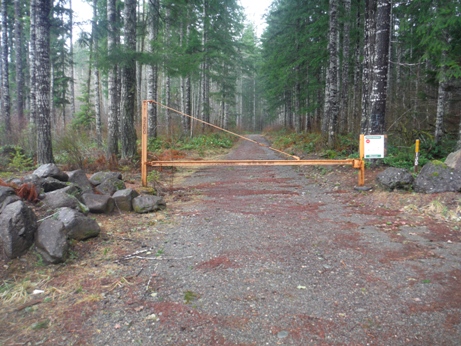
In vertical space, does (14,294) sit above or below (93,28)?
below

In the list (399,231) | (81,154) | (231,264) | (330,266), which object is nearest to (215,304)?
(231,264)

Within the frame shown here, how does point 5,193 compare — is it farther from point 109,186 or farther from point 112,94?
point 112,94

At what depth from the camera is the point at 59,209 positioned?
4.66 metres

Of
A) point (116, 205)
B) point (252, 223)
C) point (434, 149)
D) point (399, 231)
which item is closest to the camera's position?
point (399, 231)

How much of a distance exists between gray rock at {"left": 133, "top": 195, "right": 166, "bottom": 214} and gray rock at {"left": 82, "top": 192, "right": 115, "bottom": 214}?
0.45 metres

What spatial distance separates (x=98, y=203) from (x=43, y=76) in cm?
520

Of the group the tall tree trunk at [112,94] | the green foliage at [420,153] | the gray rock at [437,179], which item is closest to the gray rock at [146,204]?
the tall tree trunk at [112,94]

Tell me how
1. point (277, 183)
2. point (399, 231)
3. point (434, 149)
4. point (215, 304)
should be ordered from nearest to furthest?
point (215, 304), point (399, 231), point (277, 183), point (434, 149)

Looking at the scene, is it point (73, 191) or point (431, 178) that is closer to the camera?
point (73, 191)

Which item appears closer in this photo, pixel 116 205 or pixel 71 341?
pixel 71 341

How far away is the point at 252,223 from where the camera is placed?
563 cm

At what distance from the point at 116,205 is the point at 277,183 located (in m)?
5.08

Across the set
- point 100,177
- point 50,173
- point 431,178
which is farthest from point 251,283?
point 431,178

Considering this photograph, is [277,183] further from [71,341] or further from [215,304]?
[71,341]
